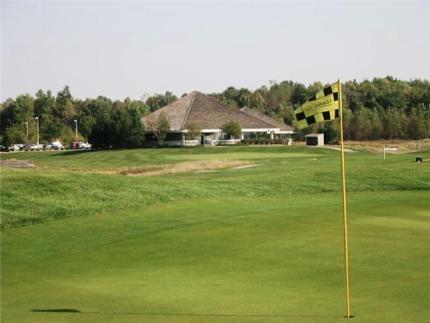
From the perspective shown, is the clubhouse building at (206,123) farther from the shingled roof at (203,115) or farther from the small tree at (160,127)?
the small tree at (160,127)

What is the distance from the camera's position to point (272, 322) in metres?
10.3

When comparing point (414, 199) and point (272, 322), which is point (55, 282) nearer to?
point (272, 322)

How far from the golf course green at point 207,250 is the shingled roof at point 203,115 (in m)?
68.4

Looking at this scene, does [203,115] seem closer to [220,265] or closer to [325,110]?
[220,265]

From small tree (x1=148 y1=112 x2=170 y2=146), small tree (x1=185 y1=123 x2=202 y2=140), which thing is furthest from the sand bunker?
small tree (x1=148 y1=112 x2=170 y2=146)

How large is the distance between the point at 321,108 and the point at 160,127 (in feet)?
280

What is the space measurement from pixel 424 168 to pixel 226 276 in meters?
27.2

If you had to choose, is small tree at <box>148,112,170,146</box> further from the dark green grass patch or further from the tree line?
the dark green grass patch

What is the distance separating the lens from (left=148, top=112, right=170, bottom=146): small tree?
96.8m

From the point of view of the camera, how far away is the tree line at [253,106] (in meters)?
95.1

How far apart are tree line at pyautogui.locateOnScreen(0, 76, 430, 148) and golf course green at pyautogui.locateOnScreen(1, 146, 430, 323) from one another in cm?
6109

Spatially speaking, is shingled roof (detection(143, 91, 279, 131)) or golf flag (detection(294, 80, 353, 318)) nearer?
golf flag (detection(294, 80, 353, 318))

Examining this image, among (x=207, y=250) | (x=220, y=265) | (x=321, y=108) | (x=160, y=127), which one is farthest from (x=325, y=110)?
(x=160, y=127)

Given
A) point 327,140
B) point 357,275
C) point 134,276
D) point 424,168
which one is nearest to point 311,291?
point 357,275
